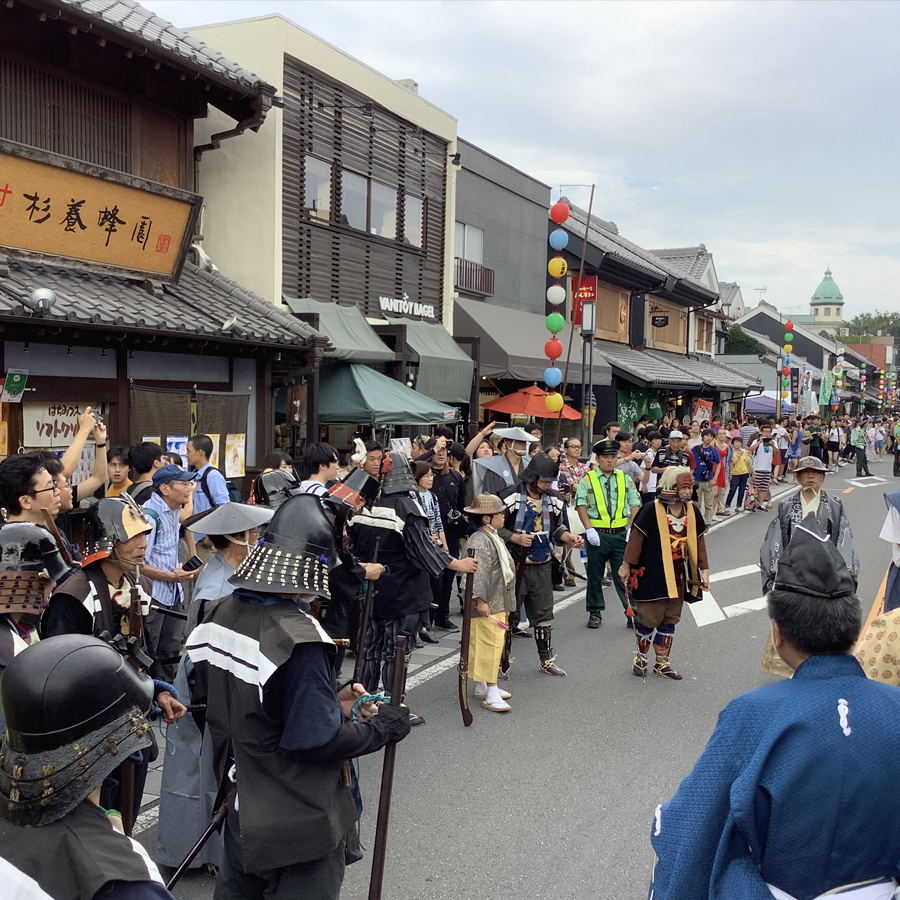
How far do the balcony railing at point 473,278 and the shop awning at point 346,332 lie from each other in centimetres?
453

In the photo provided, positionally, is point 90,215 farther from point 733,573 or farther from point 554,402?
point 733,573

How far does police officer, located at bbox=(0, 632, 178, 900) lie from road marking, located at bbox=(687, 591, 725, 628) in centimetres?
794

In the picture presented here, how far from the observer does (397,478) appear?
6047mm

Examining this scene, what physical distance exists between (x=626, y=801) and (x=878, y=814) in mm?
3003

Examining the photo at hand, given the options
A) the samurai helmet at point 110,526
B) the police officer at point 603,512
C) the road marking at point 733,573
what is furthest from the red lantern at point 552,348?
the samurai helmet at point 110,526

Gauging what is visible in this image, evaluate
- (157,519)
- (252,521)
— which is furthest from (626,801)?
(157,519)

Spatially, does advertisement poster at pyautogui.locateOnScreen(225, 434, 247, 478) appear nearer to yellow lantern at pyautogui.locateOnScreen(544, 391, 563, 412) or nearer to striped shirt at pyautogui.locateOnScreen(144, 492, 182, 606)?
striped shirt at pyautogui.locateOnScreen(144, 492, 182, 606)

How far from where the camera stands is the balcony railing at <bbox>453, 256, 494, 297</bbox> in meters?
18.7

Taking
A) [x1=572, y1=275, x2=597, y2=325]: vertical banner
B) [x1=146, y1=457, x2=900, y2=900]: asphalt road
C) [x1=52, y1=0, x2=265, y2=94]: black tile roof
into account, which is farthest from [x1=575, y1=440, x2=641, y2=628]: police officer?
[x1=572, y1=275, x2=597, y2=325]: vertical banner

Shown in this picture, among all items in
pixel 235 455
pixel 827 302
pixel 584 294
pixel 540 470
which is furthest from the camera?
pixel 827 302

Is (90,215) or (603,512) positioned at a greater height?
(90,215)

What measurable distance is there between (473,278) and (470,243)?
0.98 metres

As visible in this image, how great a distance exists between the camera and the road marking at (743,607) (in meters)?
9.43

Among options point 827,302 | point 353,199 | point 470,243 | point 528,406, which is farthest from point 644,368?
point 827,302
